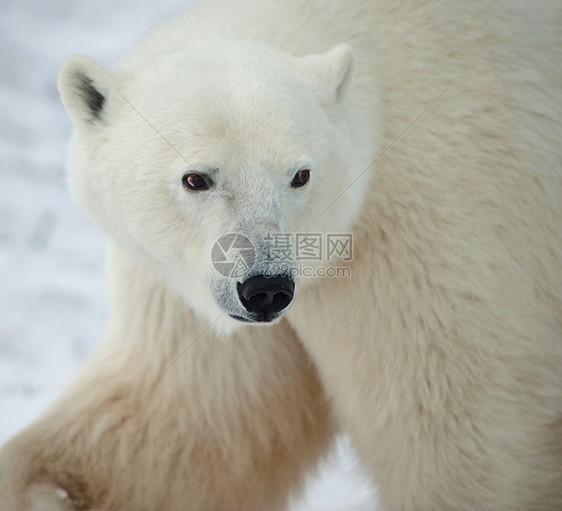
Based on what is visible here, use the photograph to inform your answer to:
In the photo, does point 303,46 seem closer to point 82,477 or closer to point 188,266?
point 188,266

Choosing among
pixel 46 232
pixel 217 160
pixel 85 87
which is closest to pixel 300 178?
pixel 217 160

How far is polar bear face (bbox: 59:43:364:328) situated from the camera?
2500 mm

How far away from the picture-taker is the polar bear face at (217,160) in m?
2.50

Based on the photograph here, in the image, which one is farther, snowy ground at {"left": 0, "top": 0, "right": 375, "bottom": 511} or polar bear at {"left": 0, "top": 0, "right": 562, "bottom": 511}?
snowy ground at {"left": 0, "top": 0, "right": 375, "bottom": 511}

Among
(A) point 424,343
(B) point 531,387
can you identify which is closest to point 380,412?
(A) point 424,343

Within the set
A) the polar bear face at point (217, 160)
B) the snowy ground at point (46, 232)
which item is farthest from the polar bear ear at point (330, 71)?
the snowy ground at point (46, 232)

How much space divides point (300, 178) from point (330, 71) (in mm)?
353

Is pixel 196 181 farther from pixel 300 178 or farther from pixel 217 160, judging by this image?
pixel 300 178

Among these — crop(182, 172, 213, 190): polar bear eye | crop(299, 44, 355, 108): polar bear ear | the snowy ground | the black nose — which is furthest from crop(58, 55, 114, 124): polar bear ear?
the snowy ground

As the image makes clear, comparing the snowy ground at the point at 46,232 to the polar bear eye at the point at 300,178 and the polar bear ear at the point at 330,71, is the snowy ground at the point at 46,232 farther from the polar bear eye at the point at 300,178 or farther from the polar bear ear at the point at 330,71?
the polar bear ear at the point at 330,71

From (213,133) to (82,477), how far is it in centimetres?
147

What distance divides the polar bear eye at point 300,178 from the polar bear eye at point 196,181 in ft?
0.82

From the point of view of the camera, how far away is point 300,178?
2.62 m

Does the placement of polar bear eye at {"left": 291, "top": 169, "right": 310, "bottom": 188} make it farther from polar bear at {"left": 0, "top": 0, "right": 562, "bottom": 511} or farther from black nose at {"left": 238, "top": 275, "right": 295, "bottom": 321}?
black nose at {"left": 238, "top": 275, "right": 295, "bottom": 321}
